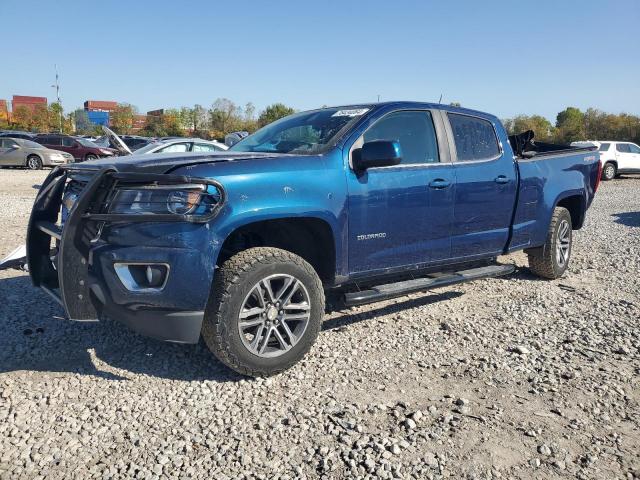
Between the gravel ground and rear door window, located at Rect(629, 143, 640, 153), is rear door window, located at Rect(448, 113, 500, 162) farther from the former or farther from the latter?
rear door window, located at Rect(629, 143, 640, 153)

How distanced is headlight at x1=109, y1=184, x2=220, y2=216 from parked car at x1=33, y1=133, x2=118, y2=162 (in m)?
22.2

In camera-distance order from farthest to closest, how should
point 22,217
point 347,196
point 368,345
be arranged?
point 22,217 → point 368,345 → point 347,196

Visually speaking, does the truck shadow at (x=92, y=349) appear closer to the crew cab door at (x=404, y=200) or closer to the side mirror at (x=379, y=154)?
the crew cab door at (x=404, y=200)

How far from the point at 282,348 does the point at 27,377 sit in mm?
1616

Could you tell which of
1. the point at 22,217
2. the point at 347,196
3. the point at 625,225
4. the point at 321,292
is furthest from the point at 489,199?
the point at 22,217

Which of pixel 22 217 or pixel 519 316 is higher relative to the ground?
pixel 22 217

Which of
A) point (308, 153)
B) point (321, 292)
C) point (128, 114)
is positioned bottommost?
point (321, 292)

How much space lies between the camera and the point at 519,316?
4.61 m

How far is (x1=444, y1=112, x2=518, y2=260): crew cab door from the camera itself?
14.6ft

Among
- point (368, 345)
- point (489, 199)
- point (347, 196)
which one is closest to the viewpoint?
point (347, 196)

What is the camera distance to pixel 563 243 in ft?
19.4

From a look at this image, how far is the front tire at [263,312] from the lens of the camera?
3121 millimetres

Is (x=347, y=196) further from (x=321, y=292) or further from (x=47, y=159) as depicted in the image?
(x=47, y=159)

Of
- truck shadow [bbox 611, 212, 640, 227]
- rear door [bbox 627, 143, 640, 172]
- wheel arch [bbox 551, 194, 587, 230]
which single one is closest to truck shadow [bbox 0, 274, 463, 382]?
wheel arch [bbox 551, 194, 587, 230]
